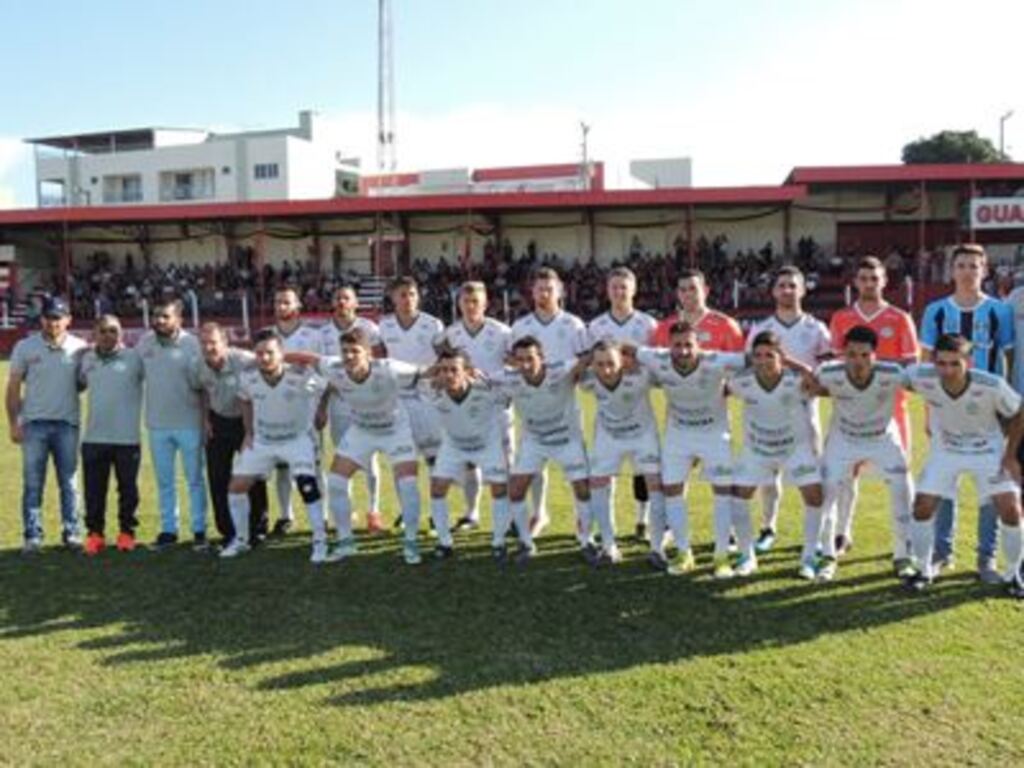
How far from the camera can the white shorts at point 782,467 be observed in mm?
6445

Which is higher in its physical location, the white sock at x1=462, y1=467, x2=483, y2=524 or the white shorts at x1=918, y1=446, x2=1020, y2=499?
the white shorts at x1=918, y1=446, x2=1020, y2=499

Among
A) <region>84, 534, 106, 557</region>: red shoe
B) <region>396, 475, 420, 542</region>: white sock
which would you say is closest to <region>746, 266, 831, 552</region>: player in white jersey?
<region>396, 475, 420, 542</region>: white sock

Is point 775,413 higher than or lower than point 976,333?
lower

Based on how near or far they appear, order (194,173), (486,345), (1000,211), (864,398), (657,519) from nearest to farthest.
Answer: (864,398) < (657,519) < (486,345) < (1000,211) < (194,173)

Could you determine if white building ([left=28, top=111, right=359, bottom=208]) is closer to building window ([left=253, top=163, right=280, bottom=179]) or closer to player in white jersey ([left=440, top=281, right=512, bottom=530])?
building window ([left=253, top=163, right=280, bottom=179])

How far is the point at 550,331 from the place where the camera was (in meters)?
7.66

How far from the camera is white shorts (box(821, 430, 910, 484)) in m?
6.39

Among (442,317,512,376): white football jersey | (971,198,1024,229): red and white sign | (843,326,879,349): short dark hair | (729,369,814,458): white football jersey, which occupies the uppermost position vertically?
(971,198,1024,229): red and white sign

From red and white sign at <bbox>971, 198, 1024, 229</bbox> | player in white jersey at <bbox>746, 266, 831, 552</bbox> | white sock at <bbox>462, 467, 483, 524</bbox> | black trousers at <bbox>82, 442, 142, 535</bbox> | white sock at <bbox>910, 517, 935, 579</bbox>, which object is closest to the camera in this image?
white sock at <bbox>910, 517, 935, 579</bbox>

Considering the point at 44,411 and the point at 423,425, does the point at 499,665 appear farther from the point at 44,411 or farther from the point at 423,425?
the point at 44,411

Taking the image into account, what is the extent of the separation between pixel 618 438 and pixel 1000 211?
24.4 m

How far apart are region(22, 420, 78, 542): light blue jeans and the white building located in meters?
48.2

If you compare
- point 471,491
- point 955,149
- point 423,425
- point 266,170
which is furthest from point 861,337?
point 955,149

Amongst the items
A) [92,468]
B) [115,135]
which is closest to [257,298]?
[92,468]
